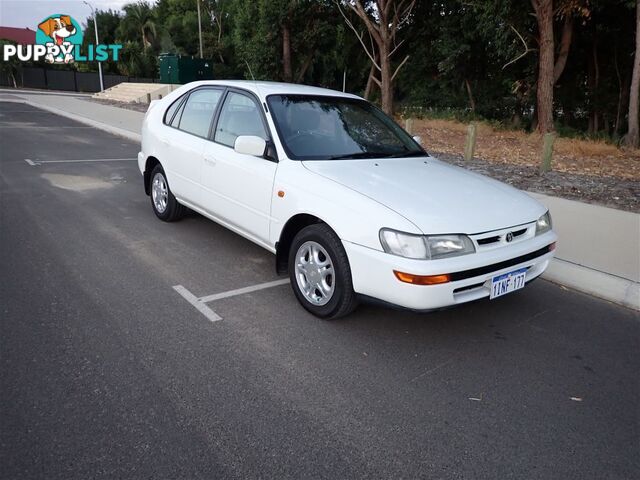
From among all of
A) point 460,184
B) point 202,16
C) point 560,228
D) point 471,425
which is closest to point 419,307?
point 471,425

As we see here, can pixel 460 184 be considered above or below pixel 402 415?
above

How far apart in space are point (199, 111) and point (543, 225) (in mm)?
3537

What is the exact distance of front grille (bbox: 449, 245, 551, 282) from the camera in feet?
10.3

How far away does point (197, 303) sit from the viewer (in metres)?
3.92

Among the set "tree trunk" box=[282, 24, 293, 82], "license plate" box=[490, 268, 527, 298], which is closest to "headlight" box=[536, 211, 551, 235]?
"license plate" box=[490, 268, 527, 298]

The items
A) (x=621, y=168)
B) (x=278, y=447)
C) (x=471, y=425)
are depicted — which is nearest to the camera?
(x=278, y=447)

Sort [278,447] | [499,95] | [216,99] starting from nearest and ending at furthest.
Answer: [278,447], [216,99], [499,95]

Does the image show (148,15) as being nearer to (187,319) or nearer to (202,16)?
(202,16)

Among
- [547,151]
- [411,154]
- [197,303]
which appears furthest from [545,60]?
[197,303]

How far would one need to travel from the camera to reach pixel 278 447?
7.88ft

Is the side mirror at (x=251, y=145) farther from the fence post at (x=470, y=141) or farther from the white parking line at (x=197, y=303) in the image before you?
the fence post at (x=470, y=141)

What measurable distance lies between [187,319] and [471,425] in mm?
2105

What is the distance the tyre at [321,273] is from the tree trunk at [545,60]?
1339 centimetres

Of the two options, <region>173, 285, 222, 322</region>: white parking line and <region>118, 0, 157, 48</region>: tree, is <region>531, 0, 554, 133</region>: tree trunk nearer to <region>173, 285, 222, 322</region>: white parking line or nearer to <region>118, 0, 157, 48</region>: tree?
<region>173, 285, 222, 322</region>: white parking line
